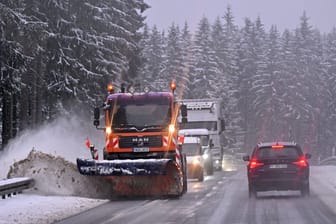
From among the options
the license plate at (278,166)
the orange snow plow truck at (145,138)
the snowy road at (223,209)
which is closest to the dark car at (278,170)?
the license plate at (278,166)

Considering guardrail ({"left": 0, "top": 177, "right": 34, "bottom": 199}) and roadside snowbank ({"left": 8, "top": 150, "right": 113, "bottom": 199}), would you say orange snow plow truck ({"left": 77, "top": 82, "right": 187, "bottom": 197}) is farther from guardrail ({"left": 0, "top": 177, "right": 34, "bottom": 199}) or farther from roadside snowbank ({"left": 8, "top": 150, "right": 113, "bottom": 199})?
guardrail ({"left": 0, "top": 177, "right": 34, "bottom": 199})

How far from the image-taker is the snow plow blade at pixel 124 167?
2080 cm

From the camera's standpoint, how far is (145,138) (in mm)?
21875

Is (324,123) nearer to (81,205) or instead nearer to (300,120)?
(300,120)

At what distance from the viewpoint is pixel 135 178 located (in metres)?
22.0

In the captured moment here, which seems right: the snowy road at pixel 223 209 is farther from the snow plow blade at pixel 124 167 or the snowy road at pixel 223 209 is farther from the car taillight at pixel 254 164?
the car taillight at pixel 254 164

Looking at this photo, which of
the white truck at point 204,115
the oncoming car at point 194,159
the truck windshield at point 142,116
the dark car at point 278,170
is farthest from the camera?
the white truck at point 204,115

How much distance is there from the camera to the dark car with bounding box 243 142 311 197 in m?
20.8

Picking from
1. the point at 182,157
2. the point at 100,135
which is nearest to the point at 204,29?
the point at 100,135

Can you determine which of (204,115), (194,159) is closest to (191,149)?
(194,159)

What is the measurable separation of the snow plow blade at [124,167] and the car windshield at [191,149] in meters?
11.8

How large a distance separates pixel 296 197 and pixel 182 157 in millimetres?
3986

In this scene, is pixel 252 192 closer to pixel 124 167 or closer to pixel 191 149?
pixel 124 167

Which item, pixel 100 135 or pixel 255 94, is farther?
pixel 255 94
